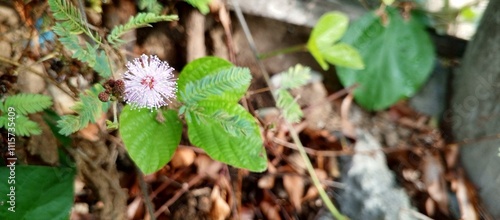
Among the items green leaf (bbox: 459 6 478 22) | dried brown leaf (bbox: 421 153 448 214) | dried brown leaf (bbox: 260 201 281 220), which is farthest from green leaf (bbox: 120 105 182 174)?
green leaf (bbox: 459 6 478 22)

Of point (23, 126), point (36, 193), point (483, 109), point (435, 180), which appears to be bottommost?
point (435, 180)

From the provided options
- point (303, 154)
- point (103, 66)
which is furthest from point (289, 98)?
point (103, 66)

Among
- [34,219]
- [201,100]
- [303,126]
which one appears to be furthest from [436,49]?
[34,219]

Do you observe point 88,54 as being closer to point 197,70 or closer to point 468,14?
point 197,70

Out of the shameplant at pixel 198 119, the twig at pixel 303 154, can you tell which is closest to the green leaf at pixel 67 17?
the shameplant at pixel 198 119

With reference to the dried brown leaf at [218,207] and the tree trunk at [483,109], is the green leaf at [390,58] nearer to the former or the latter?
the tree trunk at [483,109]

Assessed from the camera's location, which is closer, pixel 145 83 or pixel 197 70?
pixel 145 83

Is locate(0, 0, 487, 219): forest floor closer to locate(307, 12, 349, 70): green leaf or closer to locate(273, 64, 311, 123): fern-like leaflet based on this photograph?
locate(273, 64, 311, 123): fern-like leaflet
